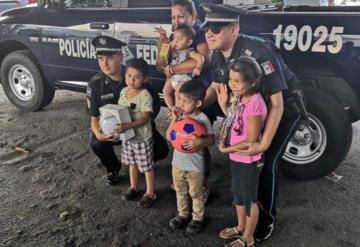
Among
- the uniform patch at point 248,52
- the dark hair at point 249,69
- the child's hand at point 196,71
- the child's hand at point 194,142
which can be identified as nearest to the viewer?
the dark hair at point 249,69

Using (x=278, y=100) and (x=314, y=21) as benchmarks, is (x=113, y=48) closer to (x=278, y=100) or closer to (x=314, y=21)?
(x=278, y=100)

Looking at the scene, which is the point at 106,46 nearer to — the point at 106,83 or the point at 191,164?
the point at 106,83

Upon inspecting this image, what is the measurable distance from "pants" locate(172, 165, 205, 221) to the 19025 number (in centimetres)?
134

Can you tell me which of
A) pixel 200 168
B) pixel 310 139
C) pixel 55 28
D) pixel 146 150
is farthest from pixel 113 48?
pixel 55 28

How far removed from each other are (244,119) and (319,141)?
134cm

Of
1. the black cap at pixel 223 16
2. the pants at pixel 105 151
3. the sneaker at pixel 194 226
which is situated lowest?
the sneaker at pixel 194 226

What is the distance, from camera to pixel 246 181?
2.17 meters

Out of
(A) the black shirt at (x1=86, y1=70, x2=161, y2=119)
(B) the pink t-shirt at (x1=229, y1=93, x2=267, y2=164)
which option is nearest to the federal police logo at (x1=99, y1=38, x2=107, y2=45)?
(A) the black shirt at (x1=86, y1=70, x2=161, y2=119)

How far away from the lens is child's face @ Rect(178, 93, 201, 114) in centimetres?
230

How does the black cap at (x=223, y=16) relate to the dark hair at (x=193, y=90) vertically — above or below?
above

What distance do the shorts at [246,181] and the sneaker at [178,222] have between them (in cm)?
53

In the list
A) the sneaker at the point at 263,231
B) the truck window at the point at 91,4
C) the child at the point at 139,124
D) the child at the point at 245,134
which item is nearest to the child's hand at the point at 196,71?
the child at the point at 139,124

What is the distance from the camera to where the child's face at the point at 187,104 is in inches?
90.6

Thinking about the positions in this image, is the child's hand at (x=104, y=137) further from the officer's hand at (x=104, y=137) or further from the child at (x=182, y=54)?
the child at (x=182, y=54)
